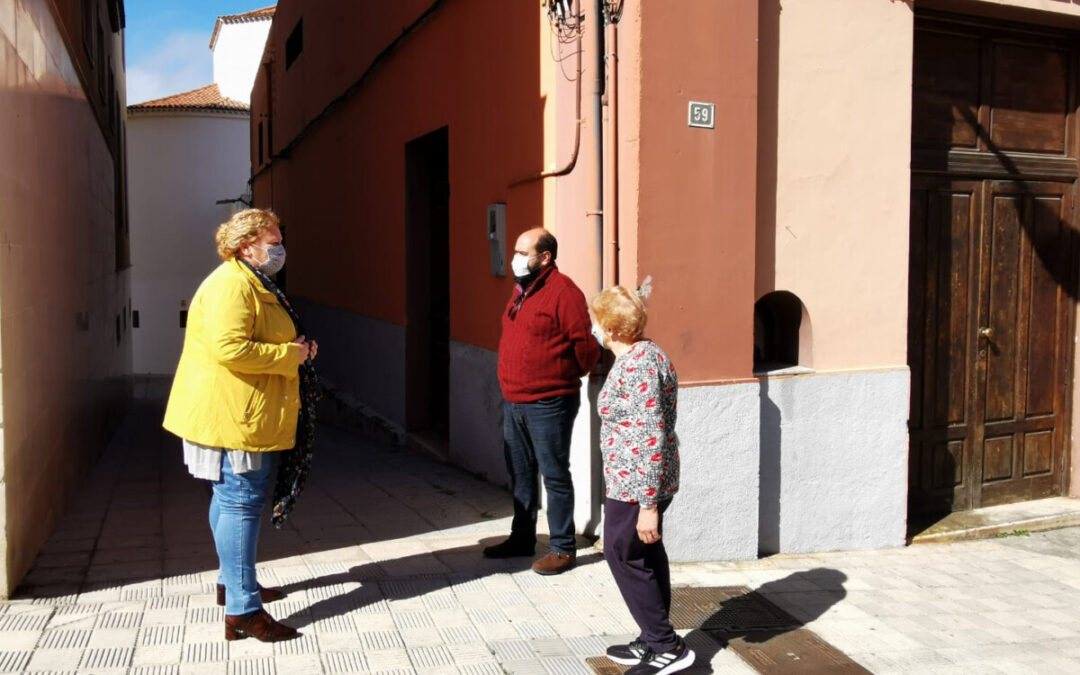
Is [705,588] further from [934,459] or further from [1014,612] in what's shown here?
[934,459]

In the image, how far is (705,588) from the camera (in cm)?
527

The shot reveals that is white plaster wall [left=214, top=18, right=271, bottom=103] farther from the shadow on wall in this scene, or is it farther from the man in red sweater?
the shadow on wall

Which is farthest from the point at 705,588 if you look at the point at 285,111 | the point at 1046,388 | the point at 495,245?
the point at 285,111

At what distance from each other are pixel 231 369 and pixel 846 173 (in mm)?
3738

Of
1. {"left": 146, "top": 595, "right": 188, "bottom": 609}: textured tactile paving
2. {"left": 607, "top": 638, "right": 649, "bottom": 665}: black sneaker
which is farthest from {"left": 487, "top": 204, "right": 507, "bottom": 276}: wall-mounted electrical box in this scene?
{"left": 607, "top": 638, "right": 649, "bottom": 665}: black sneaker

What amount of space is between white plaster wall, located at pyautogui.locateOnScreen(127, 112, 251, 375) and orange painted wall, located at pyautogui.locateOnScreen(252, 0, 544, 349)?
13.9 metres

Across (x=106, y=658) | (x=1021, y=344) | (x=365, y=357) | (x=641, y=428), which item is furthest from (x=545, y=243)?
(x=365, y=357)

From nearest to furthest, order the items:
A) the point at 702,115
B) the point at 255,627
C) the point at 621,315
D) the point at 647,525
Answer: the point at 647,525 → the point at 621,315 → the point at 255,627 → the point at 702,115

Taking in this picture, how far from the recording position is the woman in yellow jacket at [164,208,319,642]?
414cm

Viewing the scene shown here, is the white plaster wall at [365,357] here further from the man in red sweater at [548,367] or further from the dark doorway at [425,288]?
the man in red sweater at [548,367]

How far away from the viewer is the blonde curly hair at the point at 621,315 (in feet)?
13.3

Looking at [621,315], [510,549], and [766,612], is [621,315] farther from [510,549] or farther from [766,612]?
[510,549]

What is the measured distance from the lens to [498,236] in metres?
7.12

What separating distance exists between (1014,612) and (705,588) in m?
1.57
